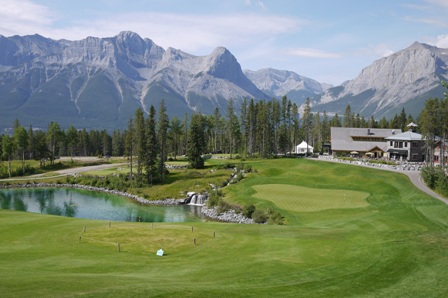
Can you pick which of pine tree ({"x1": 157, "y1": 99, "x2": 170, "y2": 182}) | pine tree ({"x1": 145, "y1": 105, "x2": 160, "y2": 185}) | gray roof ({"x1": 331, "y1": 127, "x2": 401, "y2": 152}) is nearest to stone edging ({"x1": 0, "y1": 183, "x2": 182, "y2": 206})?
pine tree ({"x1": 145, "y1": 105, "x2": 160, "y2": 185})

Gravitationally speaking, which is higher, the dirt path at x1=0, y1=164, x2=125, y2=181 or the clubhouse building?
the clubhouse building

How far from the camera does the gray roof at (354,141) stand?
12040 cm

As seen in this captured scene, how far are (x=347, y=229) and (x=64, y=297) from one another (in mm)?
28053

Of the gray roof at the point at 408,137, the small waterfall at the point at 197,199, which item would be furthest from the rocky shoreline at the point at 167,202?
the gray roof at the point at 408,137

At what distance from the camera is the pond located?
67.4 metres

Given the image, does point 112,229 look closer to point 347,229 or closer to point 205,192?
point 347,229

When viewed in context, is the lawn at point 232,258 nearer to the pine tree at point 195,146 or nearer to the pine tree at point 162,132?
the pine tree at point 162,132

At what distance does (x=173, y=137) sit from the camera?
466 feet

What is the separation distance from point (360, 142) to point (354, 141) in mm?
1794

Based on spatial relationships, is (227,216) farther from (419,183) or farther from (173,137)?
(173,137)

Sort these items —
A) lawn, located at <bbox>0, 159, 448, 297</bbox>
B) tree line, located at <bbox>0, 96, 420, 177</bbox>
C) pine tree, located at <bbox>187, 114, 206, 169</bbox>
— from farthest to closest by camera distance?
pine tree, located at <bbox>187, 114, 206, 169</bbox>
tree line, located at <bbox>0, 96, 420, 177</bbox>
lawn, located at <bbox>0, 159, 448, 297</bbox>

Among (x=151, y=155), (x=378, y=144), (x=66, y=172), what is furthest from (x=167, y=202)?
(x=378, y=144)

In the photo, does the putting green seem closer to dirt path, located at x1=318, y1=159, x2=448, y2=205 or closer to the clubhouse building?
dirt path, located at x1=318, y1=159, x2=448, y2=205

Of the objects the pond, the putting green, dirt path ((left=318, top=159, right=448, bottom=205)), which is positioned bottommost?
the pond
